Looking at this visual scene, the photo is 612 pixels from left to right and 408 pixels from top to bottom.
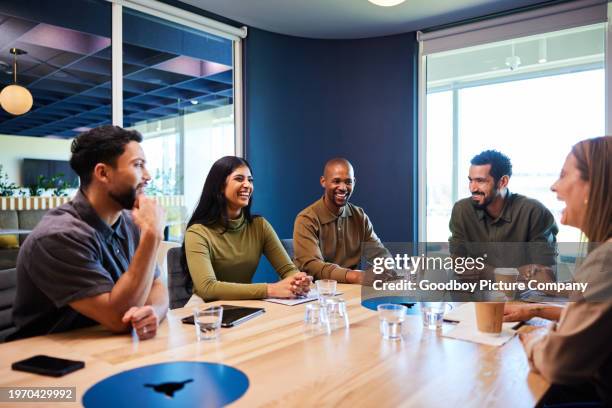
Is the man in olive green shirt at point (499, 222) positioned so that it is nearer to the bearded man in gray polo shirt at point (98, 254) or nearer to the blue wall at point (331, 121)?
the blue wall at point (331, 121)

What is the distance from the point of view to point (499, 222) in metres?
2.93

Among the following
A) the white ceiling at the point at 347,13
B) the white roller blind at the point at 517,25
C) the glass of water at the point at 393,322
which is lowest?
the glass of water at the point at 393,322

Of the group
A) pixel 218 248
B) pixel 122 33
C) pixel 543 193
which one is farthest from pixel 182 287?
pixel 543 193

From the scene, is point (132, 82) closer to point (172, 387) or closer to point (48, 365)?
point (48, 365)

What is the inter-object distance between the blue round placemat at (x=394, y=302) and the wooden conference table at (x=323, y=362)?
22 cm

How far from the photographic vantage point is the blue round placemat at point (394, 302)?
1.82 metres

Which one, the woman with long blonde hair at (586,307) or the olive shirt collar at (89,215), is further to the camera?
the olive shirt collar at (89,215)

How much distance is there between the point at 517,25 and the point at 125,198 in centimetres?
351

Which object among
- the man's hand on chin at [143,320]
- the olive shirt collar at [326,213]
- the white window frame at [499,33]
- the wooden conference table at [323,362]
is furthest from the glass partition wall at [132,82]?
the wooden conference table at [323,362]

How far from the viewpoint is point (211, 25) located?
399cm

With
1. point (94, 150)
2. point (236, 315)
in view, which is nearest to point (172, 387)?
point (236, 315)

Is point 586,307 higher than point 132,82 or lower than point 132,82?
lower

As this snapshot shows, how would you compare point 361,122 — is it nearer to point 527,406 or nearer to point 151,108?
point 151,108

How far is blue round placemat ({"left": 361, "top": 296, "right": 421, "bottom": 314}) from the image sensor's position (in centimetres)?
182
